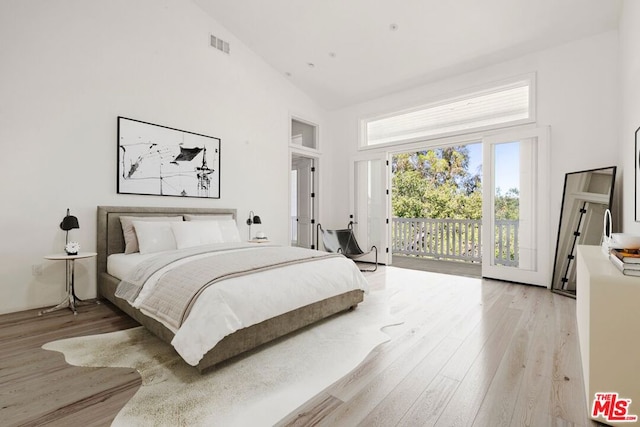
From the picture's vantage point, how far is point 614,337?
147 centimetres

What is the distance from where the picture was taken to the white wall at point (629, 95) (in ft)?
8.38

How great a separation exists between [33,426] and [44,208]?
2.53 metres

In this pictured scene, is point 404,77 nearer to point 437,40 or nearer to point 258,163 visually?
point 437,40

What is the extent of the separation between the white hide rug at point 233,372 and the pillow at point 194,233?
1.10m

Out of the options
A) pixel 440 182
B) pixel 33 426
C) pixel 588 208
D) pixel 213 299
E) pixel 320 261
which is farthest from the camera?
pixel 440 182

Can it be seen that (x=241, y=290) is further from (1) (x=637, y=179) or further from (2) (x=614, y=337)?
(1) (x=637, y=179)

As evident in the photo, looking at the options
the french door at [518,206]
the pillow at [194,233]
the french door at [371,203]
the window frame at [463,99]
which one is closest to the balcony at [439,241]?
the french door at [371,203]

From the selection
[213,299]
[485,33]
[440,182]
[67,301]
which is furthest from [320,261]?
[440,182]

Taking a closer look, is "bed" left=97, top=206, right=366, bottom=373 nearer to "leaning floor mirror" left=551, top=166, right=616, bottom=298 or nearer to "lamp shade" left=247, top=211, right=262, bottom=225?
"lamp shade" left=247, top=211, right=262, bottom=225

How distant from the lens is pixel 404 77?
511 cm

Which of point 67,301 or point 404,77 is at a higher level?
point 404,77

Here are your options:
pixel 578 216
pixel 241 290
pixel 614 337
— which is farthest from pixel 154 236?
pixel 578 216

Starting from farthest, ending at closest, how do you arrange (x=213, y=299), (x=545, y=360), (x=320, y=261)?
(x=320, y=261), (x=545, y=360), (x=213, y=299)

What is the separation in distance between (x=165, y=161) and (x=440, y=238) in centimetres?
575
